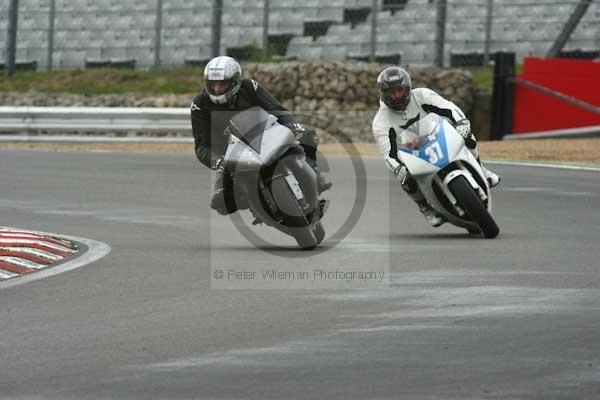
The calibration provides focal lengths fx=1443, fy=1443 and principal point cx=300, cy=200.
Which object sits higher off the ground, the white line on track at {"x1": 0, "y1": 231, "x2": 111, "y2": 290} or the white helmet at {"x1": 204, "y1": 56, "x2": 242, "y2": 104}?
the white helmet at {"x1": 204, "y1": 56, "x2": 242, "y2": 104}

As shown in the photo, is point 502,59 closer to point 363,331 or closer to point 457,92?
point 457,92

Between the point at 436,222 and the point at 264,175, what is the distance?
2326 mm

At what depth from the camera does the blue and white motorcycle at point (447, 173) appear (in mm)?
12211

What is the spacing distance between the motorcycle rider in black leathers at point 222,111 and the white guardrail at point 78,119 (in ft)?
48.6

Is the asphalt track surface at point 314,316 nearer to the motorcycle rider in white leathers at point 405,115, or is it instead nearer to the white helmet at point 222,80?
the motorcycle rider in white leathers at point 405,115

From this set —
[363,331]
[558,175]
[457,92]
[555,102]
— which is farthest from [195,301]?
[457,92]

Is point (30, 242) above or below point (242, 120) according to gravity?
below

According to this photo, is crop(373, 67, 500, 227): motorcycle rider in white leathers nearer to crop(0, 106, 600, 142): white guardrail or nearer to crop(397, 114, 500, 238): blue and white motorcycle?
crop(397, 114, 500, 238): blue and white motorcycle

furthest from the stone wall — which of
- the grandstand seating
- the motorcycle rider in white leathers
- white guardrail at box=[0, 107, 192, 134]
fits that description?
the motorcycle rider in white leathers

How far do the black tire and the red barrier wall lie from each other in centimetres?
1277

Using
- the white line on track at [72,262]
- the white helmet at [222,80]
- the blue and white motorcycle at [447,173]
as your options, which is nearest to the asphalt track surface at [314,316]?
the white line on track at [72,262]

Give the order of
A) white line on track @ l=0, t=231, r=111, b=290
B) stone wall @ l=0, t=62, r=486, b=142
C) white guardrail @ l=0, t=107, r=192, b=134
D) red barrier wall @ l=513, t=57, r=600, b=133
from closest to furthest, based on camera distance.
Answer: white line on track @ l=0, t=231, r=111, b=290 → red barrier wall @ l=513, t=57, r=600, b=133 → white guardrail @ l=0, t=107, r=192, b=134 → stone wall @ l=0, t=62, r=486, b=142

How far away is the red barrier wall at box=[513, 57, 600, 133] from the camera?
80.7ft

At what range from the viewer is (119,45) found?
1233 inches
